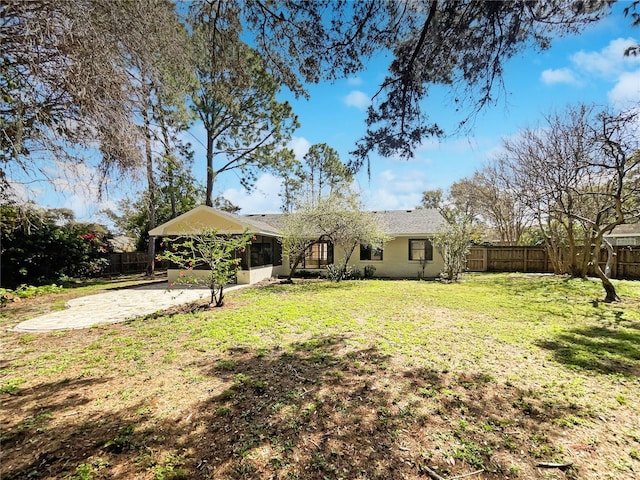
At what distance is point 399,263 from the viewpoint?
53.8ft

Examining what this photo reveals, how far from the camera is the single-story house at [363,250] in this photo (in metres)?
13.8

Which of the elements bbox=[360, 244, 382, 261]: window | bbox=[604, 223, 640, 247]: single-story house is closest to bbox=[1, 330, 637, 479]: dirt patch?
bbox=[360, 244, 382, 261]: window

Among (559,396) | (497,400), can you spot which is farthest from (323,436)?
(559,396)

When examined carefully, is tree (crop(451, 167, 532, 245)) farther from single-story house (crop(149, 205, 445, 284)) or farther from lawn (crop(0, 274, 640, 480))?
lawn (crop(0, 274, 640, 480))

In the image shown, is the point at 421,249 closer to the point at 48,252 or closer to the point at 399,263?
the point at 399,263

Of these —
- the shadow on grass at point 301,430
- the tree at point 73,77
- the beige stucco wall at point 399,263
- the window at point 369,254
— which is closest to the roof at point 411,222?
→ the beige stucco wall at point 399,263

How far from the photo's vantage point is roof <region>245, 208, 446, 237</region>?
15725mm

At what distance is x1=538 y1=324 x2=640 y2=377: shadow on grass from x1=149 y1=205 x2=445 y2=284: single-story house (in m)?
8.67

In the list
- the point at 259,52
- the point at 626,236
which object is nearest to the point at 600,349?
the point at 259,52

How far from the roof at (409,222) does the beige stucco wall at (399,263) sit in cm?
53

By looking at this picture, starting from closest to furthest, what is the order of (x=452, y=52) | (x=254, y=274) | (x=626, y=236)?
(x=452, y=52), (x=254, y=274), (x=626, y=236)

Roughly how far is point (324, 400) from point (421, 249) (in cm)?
1404

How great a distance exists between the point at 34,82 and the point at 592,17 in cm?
632

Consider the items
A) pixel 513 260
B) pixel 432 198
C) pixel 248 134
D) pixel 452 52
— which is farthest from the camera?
pixel 432 198
